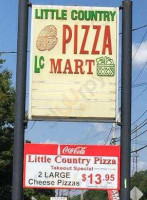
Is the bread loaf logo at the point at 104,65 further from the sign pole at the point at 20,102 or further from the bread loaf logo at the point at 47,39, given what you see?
the sign pole at the point at 20,102

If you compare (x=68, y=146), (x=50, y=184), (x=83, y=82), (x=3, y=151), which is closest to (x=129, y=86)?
(x=83, y=82)

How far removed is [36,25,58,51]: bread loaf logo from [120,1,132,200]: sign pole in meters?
1.33

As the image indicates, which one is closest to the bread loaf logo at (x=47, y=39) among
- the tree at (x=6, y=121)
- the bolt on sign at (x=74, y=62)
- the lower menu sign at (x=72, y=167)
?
the bolt on sign at (x=74, y=62)

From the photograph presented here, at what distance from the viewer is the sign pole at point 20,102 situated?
1112 cm

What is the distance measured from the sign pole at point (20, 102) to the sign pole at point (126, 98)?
181cm

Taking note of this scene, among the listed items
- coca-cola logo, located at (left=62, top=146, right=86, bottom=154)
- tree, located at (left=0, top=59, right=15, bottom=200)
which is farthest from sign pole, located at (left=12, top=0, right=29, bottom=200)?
tree, located at (left=0, top=59, right=15, bottom=200)

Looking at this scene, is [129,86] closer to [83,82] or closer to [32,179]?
[83,82]

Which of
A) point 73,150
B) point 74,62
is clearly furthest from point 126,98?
point 73,150

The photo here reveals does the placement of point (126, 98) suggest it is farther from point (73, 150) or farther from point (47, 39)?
point (47, 39)

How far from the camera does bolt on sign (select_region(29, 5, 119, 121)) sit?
11.4 meters

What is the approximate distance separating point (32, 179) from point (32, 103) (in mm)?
1370

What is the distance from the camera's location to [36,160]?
37.1ft

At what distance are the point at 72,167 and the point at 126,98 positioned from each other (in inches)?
63.0

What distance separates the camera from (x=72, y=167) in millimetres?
11211
